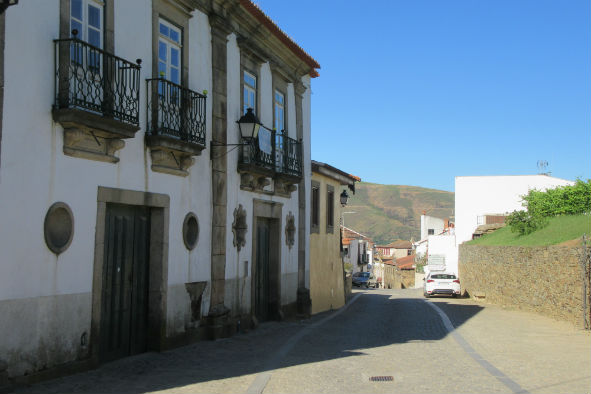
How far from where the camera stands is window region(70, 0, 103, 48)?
791 centimetres

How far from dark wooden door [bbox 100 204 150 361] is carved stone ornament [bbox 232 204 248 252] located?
2.99 meters

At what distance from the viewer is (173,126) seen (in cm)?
999

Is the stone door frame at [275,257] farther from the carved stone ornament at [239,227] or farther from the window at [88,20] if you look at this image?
the window at [88,20]

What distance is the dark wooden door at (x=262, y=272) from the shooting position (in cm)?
1440

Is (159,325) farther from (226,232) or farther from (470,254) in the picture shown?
(470,254)

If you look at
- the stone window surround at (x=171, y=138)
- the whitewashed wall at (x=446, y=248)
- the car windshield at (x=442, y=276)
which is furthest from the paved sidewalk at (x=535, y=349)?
the whitewashed wall at (x=446, y=248)

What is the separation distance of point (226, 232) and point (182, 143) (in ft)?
9.45

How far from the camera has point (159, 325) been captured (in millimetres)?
9828

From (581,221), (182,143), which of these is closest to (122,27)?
(182,143)

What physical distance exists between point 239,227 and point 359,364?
15.9 feet

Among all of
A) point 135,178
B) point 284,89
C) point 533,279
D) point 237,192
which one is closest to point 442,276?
point 533,279

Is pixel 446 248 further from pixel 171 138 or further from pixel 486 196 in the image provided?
pixel 171 138

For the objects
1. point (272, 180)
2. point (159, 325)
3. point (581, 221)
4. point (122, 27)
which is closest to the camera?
point (122, 27)

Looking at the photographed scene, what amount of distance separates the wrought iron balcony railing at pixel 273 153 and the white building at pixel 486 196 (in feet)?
98.6
